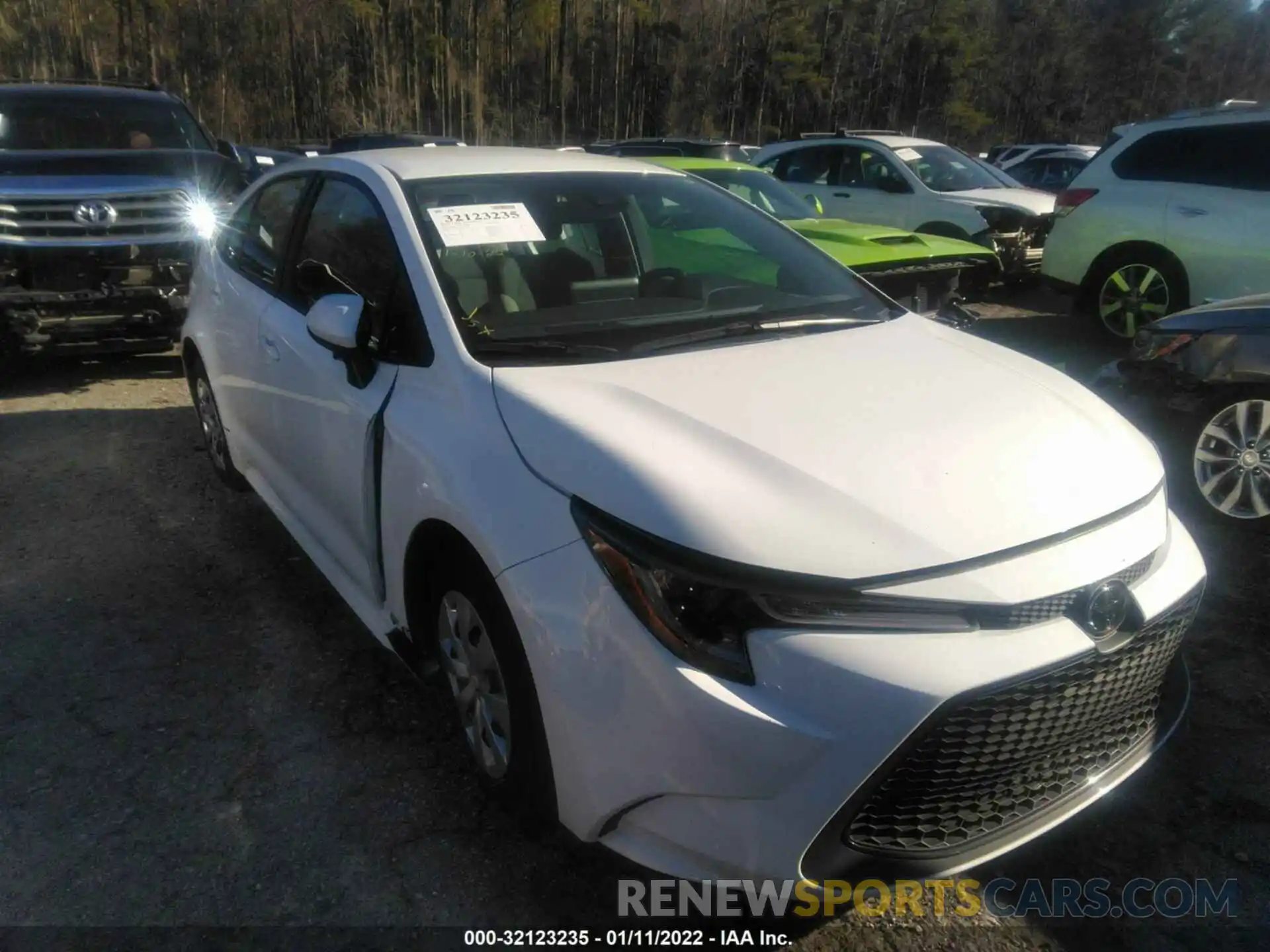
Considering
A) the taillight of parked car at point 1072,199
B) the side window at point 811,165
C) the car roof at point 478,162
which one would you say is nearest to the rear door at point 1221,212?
the taillight of parked car at point 1072,199

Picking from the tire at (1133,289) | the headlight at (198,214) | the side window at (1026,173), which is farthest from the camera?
the side window at (1026,173)

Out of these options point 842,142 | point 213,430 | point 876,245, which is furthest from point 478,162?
point 842,142

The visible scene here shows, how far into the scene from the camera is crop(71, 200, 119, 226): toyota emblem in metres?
6.23

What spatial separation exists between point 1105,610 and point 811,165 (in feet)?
32.5

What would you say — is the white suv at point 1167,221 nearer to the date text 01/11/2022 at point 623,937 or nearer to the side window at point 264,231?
the side window at point 264,231

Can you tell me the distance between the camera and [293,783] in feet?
8.84

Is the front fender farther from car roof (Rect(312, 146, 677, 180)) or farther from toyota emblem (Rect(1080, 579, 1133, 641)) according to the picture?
toyota emblem (Rect(1080, 579, 1133, 641))

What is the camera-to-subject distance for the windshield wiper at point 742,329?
2697 mm

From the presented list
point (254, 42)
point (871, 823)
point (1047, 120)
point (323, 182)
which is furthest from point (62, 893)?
point (1047, 120)

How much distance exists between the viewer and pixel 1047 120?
5906 cm

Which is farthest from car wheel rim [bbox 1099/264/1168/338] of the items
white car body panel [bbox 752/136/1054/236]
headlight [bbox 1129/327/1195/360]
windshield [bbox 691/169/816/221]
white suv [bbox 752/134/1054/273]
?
headlight [bbox 1129/327/1195/360]

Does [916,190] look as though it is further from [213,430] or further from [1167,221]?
[213,430]

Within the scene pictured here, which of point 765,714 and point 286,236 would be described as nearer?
point 765,714

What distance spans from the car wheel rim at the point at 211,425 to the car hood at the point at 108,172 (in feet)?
8.05
